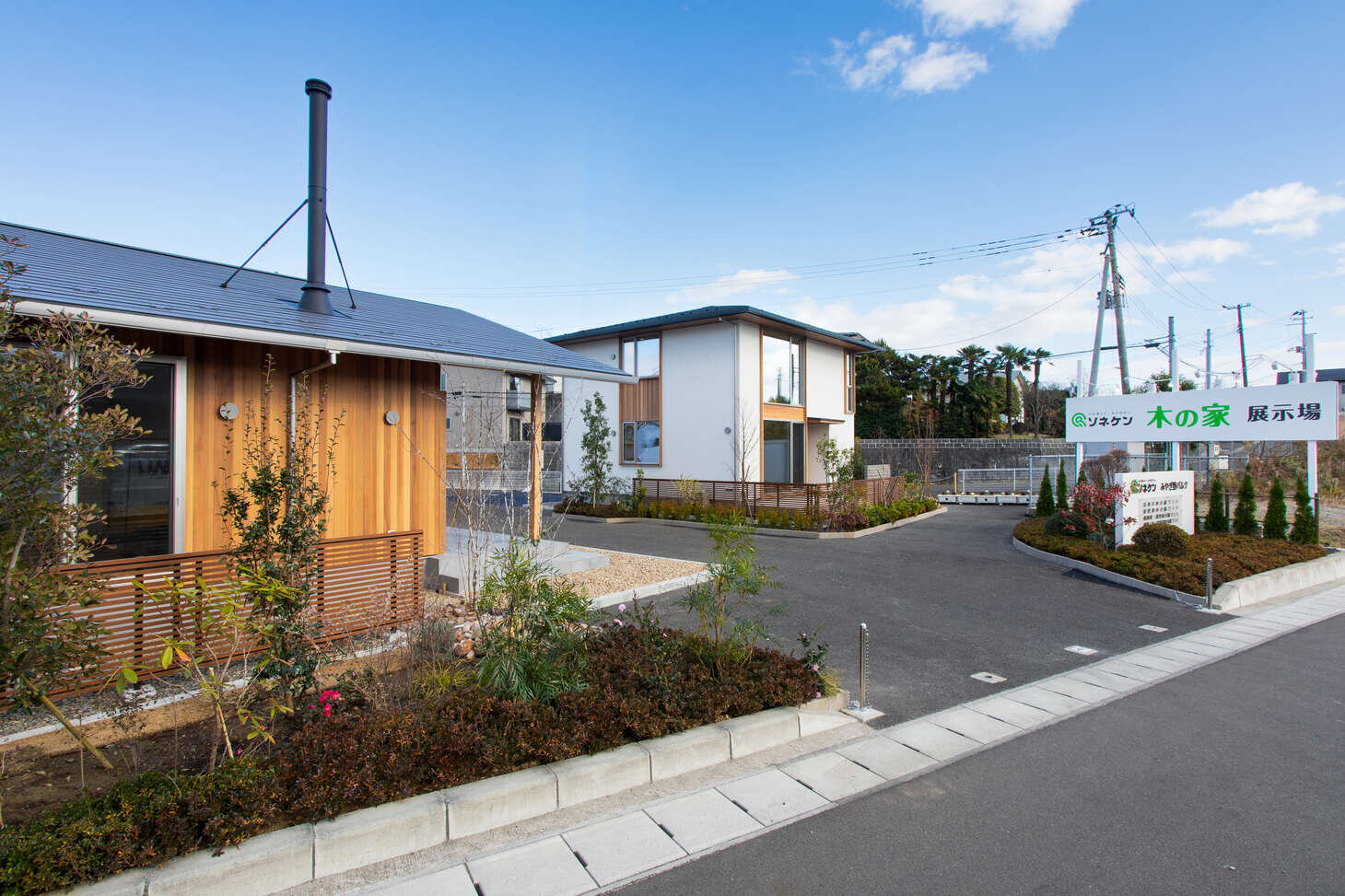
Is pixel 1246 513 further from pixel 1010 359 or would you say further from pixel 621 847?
pixel 1010 359

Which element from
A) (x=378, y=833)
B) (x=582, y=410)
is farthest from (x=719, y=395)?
(x=378, y=833)

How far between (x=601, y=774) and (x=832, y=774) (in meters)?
1.39

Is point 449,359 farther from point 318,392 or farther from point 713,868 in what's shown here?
point 713,868

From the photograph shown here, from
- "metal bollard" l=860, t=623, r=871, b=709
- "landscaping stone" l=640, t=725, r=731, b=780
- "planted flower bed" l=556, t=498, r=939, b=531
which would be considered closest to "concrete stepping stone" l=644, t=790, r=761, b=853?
"landscaping stone" l=640, t=725, r=731, b=780

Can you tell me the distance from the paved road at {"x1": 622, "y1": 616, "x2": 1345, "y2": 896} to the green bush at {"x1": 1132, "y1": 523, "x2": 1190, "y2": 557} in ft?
19.6

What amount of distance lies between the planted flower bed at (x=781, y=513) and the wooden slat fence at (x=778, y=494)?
243mm

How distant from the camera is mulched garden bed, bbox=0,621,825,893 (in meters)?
2.57

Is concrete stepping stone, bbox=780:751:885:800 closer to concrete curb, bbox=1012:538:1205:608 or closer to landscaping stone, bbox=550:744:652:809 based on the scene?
landscaping stone, bbox=550:744:652:809

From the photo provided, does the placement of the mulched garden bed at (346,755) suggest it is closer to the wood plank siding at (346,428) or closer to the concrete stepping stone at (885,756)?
the concrete stepping stone at (885,756)

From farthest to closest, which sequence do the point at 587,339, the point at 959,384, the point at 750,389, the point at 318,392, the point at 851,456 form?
1. the point at 959,384
2. the point at 587,339
3. the point at 851,456
4. the point at 750,389
5. the point at 318,392

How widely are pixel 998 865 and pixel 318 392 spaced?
694 cm

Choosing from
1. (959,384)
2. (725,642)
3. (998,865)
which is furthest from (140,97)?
(959,384)

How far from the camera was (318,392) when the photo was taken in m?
6.73

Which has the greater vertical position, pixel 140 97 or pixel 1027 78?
pixel 1027 78
